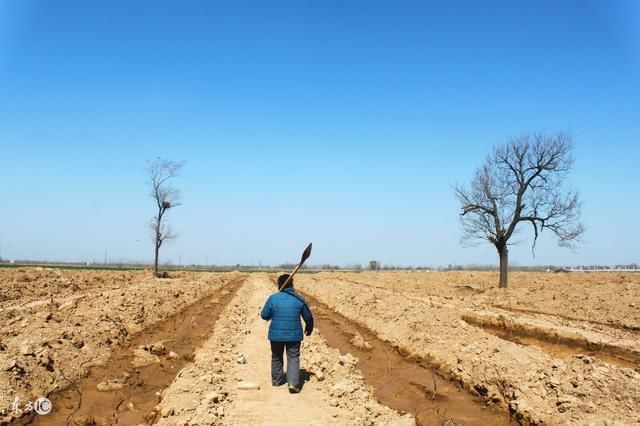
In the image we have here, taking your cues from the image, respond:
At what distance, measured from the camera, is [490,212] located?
96.0 ft

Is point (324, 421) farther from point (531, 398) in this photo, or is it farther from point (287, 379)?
point (531, 398)

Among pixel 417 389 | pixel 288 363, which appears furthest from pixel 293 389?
pixel 417 389

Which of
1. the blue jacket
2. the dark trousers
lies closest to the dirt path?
the dark trousers

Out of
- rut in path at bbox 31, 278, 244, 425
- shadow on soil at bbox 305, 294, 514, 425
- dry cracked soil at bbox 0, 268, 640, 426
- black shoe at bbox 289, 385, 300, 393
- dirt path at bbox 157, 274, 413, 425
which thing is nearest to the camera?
dirt path at bbox 157, 274, 413, 425

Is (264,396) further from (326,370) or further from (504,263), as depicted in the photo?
(504,263)

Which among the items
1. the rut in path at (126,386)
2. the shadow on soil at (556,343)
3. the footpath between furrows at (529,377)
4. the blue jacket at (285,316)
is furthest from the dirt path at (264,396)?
the shadow on soil at (556,343)

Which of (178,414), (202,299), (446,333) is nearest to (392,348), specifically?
(446,333)

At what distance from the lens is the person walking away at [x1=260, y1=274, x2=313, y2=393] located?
815 centimetres

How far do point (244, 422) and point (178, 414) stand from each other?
103cm

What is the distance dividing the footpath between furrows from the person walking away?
144 inches

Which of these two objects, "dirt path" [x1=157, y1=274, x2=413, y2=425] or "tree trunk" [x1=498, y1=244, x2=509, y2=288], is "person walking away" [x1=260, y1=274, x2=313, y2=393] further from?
"tree trunk" [x1=498, y1=244, x2=509, y2=288]

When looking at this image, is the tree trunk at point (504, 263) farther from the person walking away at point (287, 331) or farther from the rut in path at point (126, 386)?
the person walking away at point (287, 331)

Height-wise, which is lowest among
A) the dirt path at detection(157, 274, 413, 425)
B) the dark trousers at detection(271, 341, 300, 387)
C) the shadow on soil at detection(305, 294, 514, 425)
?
the shadow on soil at detection(305, 294, 514, 425)

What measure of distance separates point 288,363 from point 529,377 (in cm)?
444
